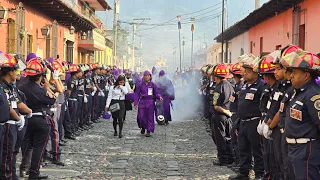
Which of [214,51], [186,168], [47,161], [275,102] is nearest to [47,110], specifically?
[47,161]

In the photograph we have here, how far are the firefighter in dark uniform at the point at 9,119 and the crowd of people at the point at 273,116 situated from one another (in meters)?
3.52

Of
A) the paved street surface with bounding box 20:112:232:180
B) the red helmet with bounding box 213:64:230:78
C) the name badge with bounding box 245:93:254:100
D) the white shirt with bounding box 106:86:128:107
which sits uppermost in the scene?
the red helmet with bounding box 213:64:230:78

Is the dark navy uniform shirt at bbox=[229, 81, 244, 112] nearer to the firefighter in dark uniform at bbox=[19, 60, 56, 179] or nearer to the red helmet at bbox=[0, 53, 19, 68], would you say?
the firefighter in dark uniform at bbox=[19, 60, 56, 179]

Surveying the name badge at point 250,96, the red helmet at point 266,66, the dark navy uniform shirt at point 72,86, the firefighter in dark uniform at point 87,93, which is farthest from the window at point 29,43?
the red helmet at point 266,66

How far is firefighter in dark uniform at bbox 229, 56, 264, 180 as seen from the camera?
814 centimetres

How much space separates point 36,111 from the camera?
833 cm

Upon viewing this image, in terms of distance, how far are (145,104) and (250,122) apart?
6968 mm

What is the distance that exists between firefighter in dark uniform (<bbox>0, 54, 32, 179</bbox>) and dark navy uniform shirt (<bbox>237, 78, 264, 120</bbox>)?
351 centimetres

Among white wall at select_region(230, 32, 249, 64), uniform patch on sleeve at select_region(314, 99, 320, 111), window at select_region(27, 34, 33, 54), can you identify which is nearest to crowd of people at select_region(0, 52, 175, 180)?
window at select_region(27, 34, 33, 54)

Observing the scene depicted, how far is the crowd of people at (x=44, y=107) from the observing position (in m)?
7.24

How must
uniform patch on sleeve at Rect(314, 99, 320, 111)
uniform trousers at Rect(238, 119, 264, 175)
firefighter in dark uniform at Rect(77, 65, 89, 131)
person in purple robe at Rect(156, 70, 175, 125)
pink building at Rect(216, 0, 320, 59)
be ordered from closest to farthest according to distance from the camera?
uniform patch on sleeve at Rect(314, 99, 320, 111) < uniform trousers at Rect(238, 119, 264, 175) < firefighter in dark uniform at Rect(77, 65, 89, 131) < pink building at Rect(216, 0, 320, 59) < person in purple robe at Rect(156, 70, 175, 125)

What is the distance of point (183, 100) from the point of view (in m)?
30.9

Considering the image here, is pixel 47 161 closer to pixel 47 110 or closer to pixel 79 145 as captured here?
pixel 47 110

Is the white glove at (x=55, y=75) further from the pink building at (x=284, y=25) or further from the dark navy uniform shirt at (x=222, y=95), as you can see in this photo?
the pink building at (x=284, y=25)
